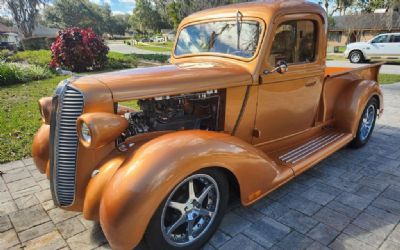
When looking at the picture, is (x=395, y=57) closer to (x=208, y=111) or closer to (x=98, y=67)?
(x=98, y=67)

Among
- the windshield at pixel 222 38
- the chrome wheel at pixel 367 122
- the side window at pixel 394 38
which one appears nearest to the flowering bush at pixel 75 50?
the windshield at pixel 222 38

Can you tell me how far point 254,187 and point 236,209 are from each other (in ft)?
A: 1.66

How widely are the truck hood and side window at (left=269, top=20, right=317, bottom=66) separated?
546 mm

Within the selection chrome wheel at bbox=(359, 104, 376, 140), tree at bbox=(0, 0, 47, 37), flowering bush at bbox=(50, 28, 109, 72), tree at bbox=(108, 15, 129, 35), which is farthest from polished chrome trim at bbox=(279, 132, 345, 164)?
tree at bbox=(108, 15, 129, 35)

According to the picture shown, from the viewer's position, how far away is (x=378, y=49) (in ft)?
55.0

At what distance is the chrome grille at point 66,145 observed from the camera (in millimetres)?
2365

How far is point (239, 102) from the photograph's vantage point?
3051 mm

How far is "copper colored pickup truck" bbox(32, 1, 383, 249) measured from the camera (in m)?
2.17

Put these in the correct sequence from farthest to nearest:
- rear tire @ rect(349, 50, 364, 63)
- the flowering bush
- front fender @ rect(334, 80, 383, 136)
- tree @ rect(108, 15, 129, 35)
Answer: tree @ rect(108, 15, 129, 35) → rear tire @ rect(349, 50, 364, 63) → the flowering bush → front fender @ rect(334, 80, 383, 136)

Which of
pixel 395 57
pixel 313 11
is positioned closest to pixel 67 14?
pixel 395 57

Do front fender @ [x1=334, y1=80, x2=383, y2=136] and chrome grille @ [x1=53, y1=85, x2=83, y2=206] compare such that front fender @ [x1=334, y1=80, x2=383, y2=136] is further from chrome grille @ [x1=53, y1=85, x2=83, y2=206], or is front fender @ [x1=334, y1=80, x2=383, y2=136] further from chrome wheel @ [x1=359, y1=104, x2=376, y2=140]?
chrome grille @ [x1=53, y1=85, x2=83, y2=206]

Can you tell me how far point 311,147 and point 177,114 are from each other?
1.76m

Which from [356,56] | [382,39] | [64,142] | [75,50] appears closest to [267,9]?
[64,142]

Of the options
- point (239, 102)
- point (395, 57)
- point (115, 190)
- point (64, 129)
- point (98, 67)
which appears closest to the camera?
point (115, 190)
